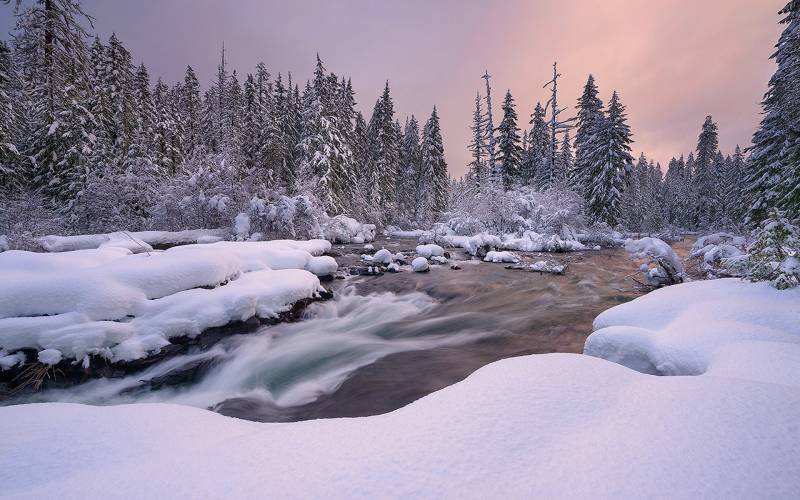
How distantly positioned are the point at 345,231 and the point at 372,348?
16.3 metres

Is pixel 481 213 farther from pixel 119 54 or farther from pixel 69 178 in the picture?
pixel 119 54

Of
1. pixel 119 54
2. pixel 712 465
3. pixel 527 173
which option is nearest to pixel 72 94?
pixel 119 54

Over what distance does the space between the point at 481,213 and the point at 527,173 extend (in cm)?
2171

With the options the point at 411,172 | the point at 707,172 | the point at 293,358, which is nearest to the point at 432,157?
the point at 411,172

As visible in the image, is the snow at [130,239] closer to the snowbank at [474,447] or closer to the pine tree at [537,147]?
the snowbank at [474,447]

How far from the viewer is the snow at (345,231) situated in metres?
21.3

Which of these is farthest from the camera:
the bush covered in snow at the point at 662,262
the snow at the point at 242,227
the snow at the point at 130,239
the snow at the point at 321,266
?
the snow at the point at 242,227

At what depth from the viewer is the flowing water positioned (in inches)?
191

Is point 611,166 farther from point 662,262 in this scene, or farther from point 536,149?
point 662,262

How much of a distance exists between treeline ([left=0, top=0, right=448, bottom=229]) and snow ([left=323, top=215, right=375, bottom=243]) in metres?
2.22

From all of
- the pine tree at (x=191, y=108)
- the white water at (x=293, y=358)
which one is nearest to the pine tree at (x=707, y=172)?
the white water at (x=293, y=358)

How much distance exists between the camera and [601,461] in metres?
1.52

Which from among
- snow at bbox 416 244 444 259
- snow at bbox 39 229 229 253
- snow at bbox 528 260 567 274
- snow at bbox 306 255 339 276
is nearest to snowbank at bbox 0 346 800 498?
snow at bbox 306 255 339 276

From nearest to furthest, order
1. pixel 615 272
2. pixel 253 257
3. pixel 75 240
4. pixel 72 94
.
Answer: pixel 253 257 → pixel 75 240 → pixel 615 272 → pixel 72 94
